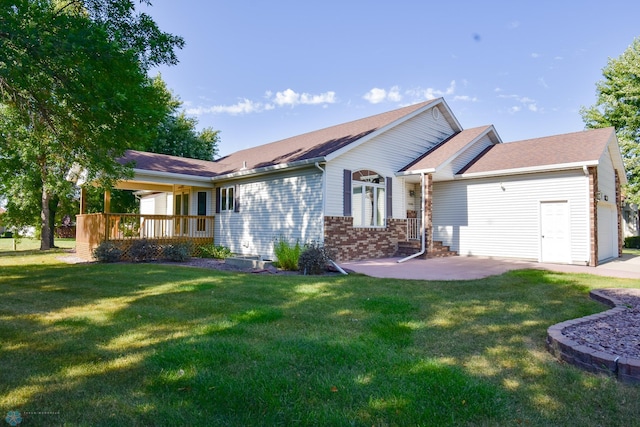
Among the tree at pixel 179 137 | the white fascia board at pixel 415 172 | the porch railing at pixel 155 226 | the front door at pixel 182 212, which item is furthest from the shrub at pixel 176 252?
the tree at pixel 179 137

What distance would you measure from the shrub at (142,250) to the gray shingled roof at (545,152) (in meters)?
11.7

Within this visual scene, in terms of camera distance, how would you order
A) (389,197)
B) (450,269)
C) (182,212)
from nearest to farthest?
(450,269) → (389,197) → (182,212)

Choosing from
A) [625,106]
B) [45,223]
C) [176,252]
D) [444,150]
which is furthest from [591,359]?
[625,106]

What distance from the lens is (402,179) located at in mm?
14945

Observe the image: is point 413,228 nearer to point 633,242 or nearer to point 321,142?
point 321,142

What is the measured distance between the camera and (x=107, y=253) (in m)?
12.6

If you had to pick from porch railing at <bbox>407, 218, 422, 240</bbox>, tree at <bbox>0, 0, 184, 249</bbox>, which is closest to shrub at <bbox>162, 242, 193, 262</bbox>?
tree at <bbox>0, 0, 184, 249</bbox>

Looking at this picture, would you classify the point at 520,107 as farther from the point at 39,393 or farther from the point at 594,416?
the point at 39,393

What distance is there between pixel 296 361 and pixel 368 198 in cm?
1061

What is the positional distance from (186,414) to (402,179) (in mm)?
13205

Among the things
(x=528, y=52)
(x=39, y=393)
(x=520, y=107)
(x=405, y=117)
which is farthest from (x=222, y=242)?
(x=520, y=107)

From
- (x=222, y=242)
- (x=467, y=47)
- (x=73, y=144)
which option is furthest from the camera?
(x=222, y=242)

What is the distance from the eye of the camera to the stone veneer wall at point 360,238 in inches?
491

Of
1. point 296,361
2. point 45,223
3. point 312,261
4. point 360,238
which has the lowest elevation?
point 296,361
